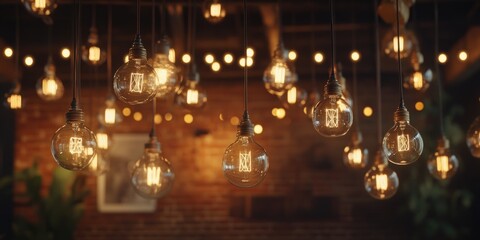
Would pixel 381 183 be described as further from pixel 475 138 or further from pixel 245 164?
pixel 245 164

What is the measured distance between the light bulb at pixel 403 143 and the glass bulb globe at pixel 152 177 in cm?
109

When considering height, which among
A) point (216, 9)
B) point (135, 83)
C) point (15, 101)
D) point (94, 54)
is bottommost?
A: point (135, 83)

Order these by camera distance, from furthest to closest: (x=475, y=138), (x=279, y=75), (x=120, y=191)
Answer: (x=120, y=191) < (x=279, y=75) < (x=475, y=138)

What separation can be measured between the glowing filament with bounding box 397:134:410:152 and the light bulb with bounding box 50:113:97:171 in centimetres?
131

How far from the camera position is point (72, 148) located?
2.60 metres

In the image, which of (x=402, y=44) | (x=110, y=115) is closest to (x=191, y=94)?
(x=110, y=115)

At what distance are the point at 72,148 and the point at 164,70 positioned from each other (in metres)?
1.18

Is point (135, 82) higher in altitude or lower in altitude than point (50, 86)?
lower

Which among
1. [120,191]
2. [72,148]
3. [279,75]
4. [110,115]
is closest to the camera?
[72,148]

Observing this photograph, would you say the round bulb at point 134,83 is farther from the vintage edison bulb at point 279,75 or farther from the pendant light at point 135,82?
the vintage edison bulb at point 279,75

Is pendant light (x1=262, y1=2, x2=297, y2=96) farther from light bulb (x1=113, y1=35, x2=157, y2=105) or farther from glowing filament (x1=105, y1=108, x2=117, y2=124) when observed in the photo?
light bulb (x1=113, y1=35, x2=157, y2=105)

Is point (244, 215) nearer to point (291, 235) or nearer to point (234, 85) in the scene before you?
point (291, 235)

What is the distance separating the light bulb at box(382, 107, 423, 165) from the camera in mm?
2900

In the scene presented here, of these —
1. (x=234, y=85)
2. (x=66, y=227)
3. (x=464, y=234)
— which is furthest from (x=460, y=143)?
(x=66, y=227)
